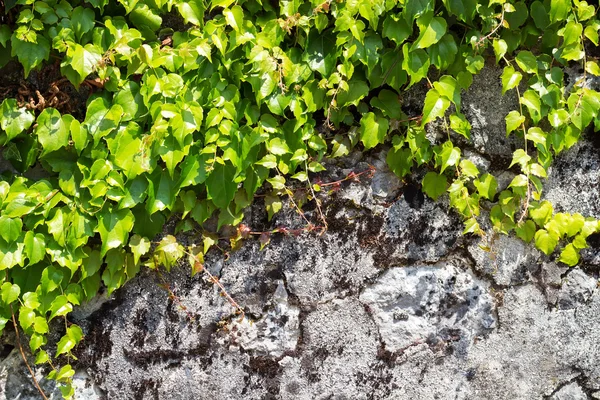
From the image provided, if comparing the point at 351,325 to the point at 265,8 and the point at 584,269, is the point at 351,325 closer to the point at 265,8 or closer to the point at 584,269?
the point at 584,269

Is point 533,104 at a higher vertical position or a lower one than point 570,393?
higher

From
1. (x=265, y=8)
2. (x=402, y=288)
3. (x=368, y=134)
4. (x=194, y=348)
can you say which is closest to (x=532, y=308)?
(x=402, y=288)

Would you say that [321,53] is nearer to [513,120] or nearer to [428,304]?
[513,120]

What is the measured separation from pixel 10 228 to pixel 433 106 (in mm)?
1300

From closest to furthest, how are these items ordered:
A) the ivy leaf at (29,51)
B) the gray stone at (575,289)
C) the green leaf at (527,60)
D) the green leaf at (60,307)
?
the ivy leaf at (29,51) → the green leaf at (60,307) → the green leaf at (527,60) → the gray stone at (575,289)

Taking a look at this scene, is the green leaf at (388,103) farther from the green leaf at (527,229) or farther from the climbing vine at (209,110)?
the green leaf at (527,229)

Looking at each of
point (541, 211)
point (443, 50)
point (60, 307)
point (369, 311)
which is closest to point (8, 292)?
point (60, 307)

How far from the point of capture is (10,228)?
1.66 metres

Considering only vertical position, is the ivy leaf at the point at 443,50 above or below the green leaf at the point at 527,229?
above

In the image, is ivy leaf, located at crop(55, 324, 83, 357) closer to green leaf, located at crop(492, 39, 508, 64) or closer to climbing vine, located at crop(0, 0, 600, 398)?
climbing vine, located at crop(0, 0, 600, 398)

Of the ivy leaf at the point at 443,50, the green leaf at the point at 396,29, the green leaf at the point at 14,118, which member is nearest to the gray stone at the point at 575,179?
the ivy leaf at the point at 443,50

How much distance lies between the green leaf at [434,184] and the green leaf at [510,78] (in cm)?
33

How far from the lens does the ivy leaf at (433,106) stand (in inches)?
70.7

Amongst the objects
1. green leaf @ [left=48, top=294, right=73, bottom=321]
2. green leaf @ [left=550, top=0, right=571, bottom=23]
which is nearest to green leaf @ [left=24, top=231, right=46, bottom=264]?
green leaf @ [left=48, top=294, right=73, bottom=321]
